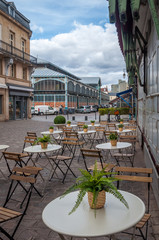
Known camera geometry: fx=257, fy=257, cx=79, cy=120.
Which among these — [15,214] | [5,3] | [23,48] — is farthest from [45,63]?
[15,214]

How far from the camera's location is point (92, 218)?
2.37 metres

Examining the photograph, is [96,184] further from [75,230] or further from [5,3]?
[5,3]

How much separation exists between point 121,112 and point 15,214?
26.3m

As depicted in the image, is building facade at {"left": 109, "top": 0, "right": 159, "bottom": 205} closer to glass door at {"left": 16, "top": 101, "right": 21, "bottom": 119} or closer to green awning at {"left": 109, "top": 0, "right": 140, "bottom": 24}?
green awning at {"left": 109, "top": 0, "right": 140, "bottom": 24}

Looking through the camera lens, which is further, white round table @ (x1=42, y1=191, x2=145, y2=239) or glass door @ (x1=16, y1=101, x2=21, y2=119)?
glass door @ (x1=16, y1=101, x2=21, y2=119)

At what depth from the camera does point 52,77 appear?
171ft

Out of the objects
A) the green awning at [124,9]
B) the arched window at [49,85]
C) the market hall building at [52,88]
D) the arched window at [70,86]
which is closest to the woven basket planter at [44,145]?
the green awning at [124,9]

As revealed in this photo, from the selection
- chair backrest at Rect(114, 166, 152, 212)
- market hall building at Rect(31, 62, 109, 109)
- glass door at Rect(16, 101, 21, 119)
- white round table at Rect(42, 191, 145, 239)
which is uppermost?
market hall building at Rect(31, 62, 109, 109)

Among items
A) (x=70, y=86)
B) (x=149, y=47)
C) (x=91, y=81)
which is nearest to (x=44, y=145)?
(x=149, y=47)

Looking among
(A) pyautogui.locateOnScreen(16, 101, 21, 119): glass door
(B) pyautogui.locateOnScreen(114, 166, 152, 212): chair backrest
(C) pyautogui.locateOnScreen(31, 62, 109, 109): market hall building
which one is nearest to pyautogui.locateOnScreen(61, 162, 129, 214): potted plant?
(B) pyautogui.locateOnScreen(114, 166, 152, 212): chair backrest

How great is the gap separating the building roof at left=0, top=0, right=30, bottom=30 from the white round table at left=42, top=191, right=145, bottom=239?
2728 cm

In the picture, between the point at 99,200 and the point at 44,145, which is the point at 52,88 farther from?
the point at 99,200

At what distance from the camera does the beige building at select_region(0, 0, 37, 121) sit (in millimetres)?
26422

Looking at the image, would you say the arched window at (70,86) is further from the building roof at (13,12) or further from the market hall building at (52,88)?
the building roof at (13,12)
